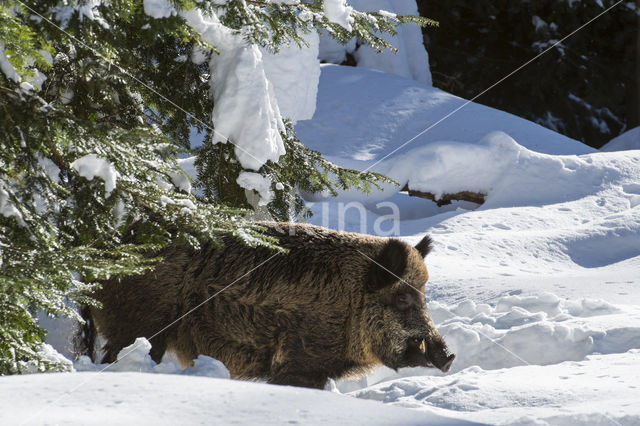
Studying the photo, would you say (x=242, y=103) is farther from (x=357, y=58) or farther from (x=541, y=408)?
(x=357, y=58)

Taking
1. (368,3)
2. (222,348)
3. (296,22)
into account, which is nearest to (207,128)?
(296,22)

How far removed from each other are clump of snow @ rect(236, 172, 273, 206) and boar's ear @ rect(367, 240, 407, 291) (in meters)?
1.10

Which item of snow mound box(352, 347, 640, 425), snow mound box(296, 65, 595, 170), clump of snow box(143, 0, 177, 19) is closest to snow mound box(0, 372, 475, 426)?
snow mound box(352, 347, 640, 425)

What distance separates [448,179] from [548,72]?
739cm

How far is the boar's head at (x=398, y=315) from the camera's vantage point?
5.07 m

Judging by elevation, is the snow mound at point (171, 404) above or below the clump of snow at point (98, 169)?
below

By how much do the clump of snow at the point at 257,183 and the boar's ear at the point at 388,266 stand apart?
1097 mm

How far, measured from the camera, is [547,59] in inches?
688

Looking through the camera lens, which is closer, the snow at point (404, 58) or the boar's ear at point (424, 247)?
the boar's ear at point (424, 247)

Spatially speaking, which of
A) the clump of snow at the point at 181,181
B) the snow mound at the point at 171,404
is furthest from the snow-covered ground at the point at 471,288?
the clump of snow at the point at 181,181

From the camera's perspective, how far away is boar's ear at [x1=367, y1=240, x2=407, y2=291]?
5.05 meters

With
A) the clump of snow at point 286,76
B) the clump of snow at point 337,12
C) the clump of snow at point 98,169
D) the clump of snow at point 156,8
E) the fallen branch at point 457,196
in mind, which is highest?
the clump of snow at point 286,76

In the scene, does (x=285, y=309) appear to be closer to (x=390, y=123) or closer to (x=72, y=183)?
(x=72, y=183)

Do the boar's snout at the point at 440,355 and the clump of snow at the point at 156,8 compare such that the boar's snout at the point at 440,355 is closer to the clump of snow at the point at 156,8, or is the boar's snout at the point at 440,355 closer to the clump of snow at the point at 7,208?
the clump of snow at the point at 156,8
